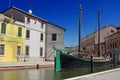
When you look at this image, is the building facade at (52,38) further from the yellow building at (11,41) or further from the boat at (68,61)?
the boat at (68,61)

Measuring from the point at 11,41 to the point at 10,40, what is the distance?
10.3 inches

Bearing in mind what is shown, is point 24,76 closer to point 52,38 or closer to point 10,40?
point 10,40

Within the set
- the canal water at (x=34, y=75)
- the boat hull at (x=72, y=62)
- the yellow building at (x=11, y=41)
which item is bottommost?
the canal water at (x=34, y=75)

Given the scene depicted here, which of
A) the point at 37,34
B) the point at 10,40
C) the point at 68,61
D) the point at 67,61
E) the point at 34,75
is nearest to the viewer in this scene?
the point at 34,75

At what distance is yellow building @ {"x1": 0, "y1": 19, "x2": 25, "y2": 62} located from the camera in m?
33.8

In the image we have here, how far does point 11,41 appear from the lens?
35750mm

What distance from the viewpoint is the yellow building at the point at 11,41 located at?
111 ft

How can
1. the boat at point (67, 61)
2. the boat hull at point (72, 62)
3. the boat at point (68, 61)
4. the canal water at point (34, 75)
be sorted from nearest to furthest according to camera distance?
the canal water at point (34, 75) < the boat at point (68, 61) < the boat at point (67, 61) < the boat hull at point (72, 62)

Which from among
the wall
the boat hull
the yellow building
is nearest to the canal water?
the boat hull

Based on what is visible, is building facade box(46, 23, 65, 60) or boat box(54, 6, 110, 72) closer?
boat box(54, 6, 110, 72)

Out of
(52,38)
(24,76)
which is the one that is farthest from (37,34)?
(24,76)

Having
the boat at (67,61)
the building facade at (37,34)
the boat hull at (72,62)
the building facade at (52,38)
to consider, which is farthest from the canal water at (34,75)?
the building facade at (52,38)

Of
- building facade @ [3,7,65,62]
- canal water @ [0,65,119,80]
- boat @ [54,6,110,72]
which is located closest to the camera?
canal water @ [0,65,119,80]

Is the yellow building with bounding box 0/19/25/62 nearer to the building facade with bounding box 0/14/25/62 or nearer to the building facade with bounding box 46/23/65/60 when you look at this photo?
the building facade with bounding box 0/14/25/62
